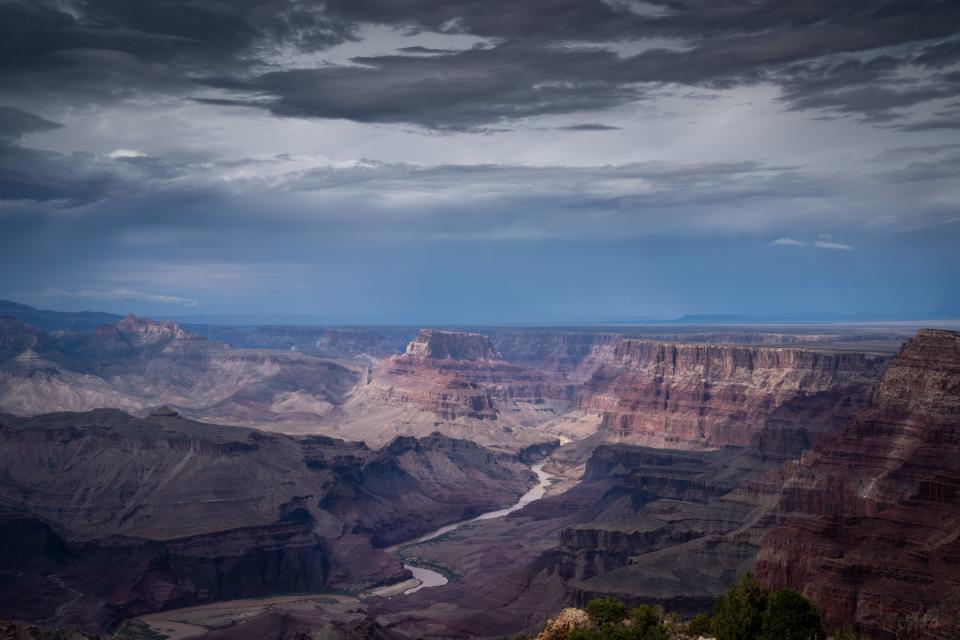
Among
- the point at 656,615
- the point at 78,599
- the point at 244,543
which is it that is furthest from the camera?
the point at 244,543

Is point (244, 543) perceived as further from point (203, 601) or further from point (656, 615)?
point (656, 615)

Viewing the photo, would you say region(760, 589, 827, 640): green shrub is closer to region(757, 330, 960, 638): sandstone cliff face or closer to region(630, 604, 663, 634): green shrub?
region(630, 604, 663, 634): green shrub

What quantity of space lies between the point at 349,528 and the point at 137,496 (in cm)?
2860

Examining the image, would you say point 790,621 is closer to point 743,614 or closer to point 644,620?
point 743,614

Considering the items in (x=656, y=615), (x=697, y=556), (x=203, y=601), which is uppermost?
(x=656, y=615)

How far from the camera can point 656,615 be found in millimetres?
53031

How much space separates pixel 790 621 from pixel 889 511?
41793mm

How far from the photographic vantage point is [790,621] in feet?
162

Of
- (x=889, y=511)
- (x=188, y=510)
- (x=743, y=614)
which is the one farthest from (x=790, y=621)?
(x=188, y=510)

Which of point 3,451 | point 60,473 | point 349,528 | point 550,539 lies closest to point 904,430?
point 550,539

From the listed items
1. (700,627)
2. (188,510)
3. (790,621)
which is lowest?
(188,510)

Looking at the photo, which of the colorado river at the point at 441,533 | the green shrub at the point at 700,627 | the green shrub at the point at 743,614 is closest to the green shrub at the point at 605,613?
the green shrub at the point at 700,627

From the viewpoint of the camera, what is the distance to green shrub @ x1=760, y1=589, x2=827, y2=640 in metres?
49.1

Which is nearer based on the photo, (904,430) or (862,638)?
(862,638)
